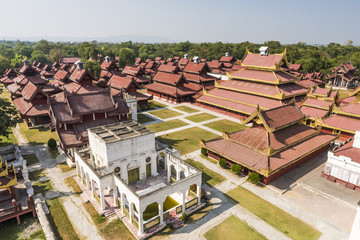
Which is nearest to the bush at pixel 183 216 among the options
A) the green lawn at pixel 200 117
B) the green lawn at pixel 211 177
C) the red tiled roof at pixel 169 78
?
the green lawn at pixel 211 177

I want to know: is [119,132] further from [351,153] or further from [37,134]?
[351,153]

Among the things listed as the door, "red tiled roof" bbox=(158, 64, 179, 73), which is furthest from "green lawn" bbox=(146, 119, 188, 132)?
"red tiled roof" bbox=(158, 64, 179, 73)

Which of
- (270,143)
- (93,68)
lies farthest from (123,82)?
(270,143)

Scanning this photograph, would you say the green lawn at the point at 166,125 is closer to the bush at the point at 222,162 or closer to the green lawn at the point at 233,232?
the bush at the point at 222,162

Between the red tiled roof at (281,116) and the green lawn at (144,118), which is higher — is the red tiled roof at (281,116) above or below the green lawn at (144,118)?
above

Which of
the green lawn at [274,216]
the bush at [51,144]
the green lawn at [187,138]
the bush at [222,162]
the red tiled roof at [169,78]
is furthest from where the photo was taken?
the red tiled roof at [169,78]

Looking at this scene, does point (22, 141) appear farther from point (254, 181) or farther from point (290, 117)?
point (290, 117)
